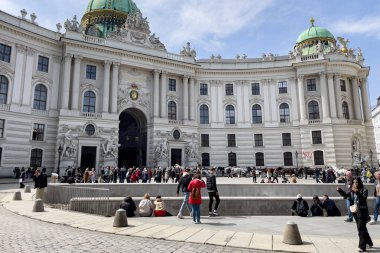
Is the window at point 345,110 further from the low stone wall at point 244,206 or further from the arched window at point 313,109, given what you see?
the low stone wall at point 244,206

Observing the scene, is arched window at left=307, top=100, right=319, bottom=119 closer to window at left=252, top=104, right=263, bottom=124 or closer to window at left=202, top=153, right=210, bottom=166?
window at left=252, top=104, right=263, bottom=124

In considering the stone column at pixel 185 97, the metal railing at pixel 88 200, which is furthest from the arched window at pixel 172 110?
the metal railing at pixel 88 200

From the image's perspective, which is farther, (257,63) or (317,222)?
(257,63)

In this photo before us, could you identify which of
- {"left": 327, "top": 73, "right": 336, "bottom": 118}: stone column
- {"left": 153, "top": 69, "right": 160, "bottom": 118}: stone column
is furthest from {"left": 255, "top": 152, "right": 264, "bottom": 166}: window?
{"left": 153, "top": 69, "right": 160, "bottom": 118}: stone column

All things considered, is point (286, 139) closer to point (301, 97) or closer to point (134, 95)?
point (301, 97)

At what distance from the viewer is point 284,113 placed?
164 feet

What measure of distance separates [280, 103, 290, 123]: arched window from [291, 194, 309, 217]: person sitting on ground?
37114mm

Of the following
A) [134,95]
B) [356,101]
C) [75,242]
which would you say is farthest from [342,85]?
[75,242]

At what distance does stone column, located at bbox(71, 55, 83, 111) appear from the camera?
127ft

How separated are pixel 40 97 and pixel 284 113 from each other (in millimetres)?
38238

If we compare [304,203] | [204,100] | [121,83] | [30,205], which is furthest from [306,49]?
[30,205]

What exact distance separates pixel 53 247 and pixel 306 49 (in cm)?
5593

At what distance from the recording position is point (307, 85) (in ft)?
164

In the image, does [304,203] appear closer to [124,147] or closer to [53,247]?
[53,247]
